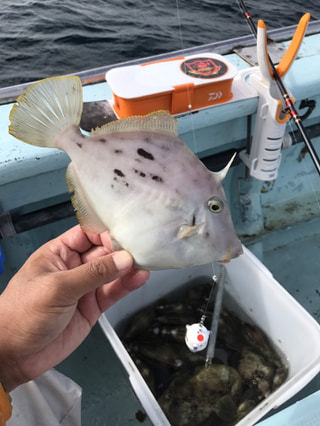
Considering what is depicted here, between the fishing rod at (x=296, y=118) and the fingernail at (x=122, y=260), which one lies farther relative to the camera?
the fishing rod at (x=296, y=118)

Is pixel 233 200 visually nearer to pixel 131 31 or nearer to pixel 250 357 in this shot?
pixel 250 357

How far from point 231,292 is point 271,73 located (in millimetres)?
1558

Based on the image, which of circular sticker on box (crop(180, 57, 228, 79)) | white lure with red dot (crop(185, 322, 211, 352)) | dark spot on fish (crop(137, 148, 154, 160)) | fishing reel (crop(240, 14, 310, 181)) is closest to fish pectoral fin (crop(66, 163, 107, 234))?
dark spot on fish (crop(137, 148, 154, 160))

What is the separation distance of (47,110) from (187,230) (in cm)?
69

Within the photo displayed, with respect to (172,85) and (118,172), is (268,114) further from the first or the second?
(118,172)

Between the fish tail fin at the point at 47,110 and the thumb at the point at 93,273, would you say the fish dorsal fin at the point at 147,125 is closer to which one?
the fish tail fin at the point at 47,110

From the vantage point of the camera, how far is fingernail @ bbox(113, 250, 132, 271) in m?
1.24

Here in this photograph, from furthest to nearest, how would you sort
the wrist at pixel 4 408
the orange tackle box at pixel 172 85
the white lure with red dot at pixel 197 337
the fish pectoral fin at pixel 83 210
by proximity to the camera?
1. the orange tackle box at pixel 172 85
2. the white lure with red dot at pixel 197 337
3. the fish pectoral fin at pixel 83 210
4. the wrist at pixel 4 408

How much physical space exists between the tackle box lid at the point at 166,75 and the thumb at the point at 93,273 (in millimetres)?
1134

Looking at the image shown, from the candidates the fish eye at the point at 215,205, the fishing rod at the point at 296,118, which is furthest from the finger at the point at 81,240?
the fishing rod at the point at 296,118

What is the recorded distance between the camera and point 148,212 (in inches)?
49.7

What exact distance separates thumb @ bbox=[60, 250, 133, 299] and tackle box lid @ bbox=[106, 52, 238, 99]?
113 centimetres

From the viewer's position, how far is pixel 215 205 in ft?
4.10

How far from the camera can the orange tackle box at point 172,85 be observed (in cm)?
206
